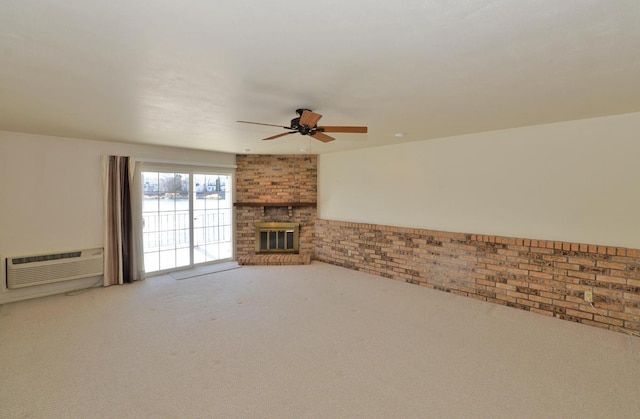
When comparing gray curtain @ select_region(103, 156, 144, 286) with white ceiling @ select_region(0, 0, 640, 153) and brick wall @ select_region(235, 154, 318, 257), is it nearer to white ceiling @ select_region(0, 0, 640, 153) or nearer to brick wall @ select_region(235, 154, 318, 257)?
white ceiling @ select_region(0, 0, 640, 153)

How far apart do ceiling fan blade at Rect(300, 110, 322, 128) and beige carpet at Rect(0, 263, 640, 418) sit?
82.8 inches

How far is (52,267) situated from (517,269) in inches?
247

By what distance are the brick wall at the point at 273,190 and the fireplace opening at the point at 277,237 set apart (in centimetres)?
12

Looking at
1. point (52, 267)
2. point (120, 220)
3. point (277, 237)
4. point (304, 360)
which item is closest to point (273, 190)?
point (277, 237)

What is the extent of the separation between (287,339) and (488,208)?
312 centimetres

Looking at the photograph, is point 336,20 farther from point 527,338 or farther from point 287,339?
point 527,338

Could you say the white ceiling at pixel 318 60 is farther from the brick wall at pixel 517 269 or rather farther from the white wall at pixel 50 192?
the brick wall at pixel 517 269

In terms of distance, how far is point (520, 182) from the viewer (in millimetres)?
3744

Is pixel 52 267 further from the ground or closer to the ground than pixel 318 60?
closer to the ground

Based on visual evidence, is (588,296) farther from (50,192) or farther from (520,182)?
(50,192)

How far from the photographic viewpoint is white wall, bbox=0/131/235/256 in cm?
393

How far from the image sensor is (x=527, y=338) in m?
2.98

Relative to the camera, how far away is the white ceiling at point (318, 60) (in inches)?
54.7

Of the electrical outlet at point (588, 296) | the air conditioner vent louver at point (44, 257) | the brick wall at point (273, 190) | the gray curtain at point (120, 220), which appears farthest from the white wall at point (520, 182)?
the air conditioner vent louver at point (44, 257)
